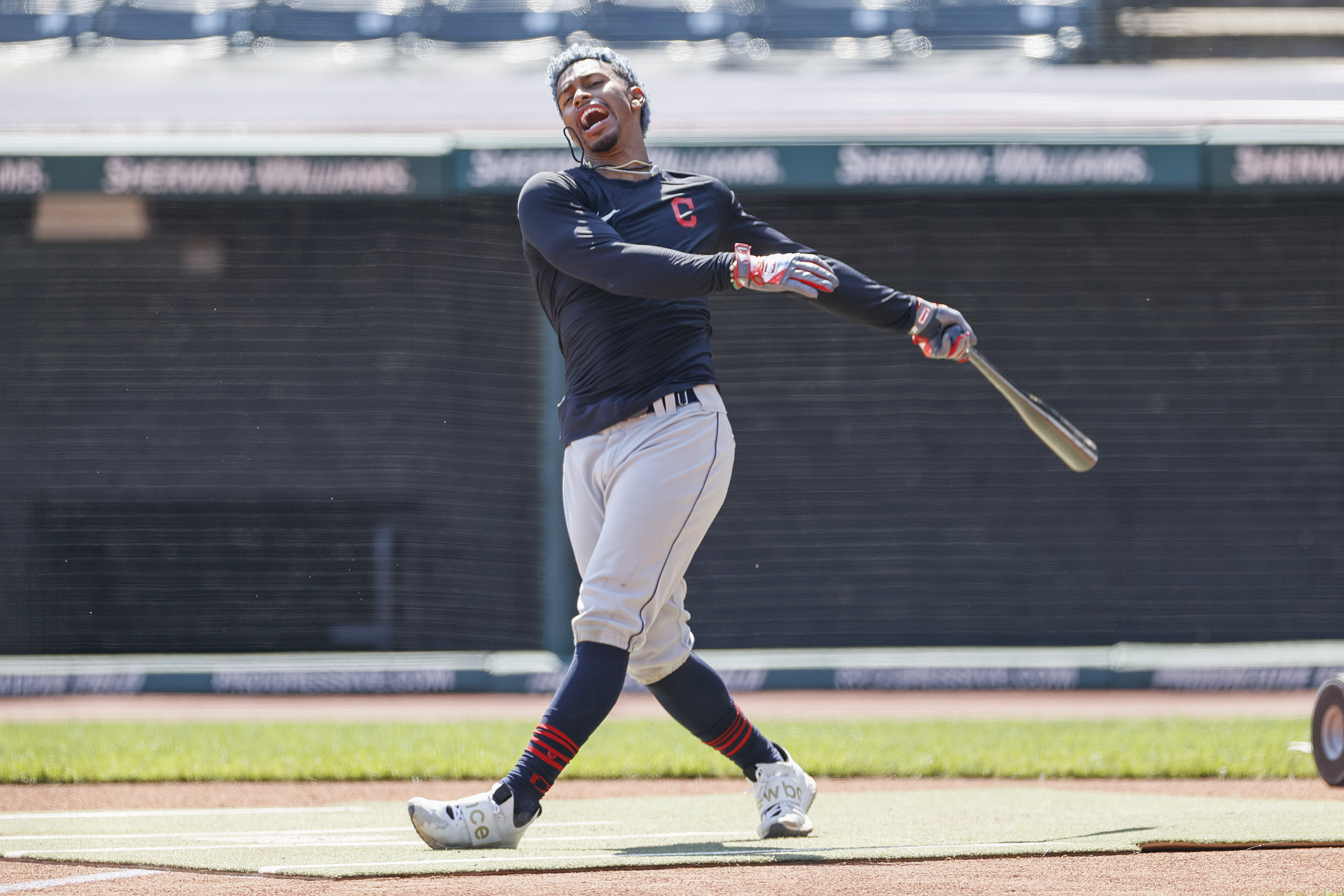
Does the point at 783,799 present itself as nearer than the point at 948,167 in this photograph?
Yes

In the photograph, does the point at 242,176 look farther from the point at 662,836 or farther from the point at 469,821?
the point at 469,821

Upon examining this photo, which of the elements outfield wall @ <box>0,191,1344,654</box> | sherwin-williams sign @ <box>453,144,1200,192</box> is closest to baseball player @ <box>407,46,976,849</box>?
sherwin-williams sign @ <box>453,144,1200,192</box>

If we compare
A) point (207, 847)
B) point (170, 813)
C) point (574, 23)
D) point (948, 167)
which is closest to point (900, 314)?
point (207, 847)

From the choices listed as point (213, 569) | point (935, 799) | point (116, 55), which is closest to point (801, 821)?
point (935, 799)

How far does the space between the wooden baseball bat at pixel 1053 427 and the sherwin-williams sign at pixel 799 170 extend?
201 inches

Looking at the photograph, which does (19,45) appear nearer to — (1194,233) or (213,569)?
(213,569)

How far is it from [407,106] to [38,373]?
3.02m

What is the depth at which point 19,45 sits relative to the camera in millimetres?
11289

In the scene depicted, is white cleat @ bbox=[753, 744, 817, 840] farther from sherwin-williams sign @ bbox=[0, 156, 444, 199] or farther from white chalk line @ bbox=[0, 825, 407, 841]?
sherwin-williams sign @ bbox=[0, 156, 444, 199]

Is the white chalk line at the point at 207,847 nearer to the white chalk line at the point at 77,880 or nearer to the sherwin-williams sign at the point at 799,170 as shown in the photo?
the white chalk line at the point at 77,880

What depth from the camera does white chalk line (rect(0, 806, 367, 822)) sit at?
13.8 feet

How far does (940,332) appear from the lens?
134 inches

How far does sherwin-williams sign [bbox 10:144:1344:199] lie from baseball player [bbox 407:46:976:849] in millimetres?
5247

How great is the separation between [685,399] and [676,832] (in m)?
1.10
